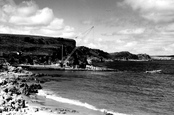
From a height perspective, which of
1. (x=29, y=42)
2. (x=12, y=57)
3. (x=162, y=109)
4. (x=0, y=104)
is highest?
(x=29, y=42)

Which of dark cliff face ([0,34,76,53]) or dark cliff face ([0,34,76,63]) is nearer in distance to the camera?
dark cliff face ([0,34,76,63])

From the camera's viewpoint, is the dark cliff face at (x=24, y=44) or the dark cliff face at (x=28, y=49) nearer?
the dark cliff face at (x=28, y=49)

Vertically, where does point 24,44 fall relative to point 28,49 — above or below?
above

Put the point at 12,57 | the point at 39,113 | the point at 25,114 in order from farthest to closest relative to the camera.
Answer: the point at 12,57, the point at 39,113, the point at 25,114

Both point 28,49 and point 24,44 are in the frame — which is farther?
point 24,44

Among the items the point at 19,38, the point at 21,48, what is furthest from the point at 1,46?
the point at 19,38

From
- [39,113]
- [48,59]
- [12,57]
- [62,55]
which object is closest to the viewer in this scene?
[39,113]

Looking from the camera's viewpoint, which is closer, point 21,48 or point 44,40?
point 21,48

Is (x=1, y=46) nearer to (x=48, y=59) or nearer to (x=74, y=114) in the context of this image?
(x=48, y=59)
